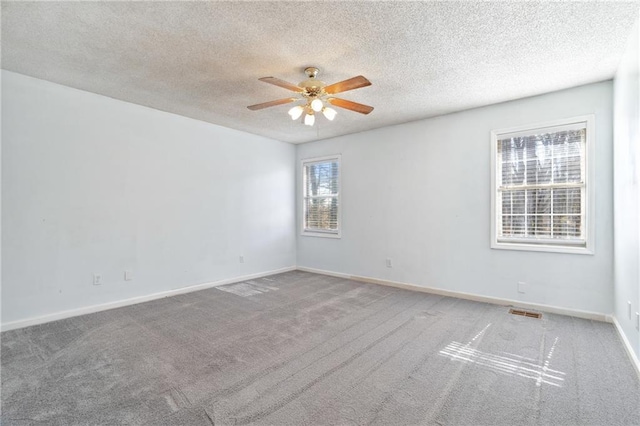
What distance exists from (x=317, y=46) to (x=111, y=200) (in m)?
3.18

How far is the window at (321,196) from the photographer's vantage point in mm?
5793

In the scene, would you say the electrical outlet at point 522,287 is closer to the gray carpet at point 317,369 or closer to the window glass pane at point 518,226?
the gray carpet at point 317,369

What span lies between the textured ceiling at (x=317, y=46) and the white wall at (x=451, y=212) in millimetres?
440

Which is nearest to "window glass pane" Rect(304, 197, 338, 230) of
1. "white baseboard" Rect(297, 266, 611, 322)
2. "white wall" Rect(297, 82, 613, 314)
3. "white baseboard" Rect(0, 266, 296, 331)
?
"white wall" Rect(297, 82, 613, 314)

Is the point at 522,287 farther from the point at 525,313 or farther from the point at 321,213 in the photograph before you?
the point at 321,213

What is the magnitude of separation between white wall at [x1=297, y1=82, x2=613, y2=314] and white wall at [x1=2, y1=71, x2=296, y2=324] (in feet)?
6.32

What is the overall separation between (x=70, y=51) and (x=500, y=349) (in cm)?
471

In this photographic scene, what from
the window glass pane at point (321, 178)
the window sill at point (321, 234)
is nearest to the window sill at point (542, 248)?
the window sill at point (321, 234)

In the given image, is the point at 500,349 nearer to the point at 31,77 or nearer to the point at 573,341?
the point at 573,341

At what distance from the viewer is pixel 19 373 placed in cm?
225

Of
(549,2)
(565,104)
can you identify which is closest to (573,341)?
(565,104)

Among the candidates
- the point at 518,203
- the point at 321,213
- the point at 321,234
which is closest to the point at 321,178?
the point at 321,213

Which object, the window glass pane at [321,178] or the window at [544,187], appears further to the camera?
the window glass pane at [321,178]

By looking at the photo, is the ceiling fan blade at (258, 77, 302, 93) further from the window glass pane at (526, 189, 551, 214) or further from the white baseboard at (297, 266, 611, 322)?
the white baseboard at (297, 266, 611, 322)
